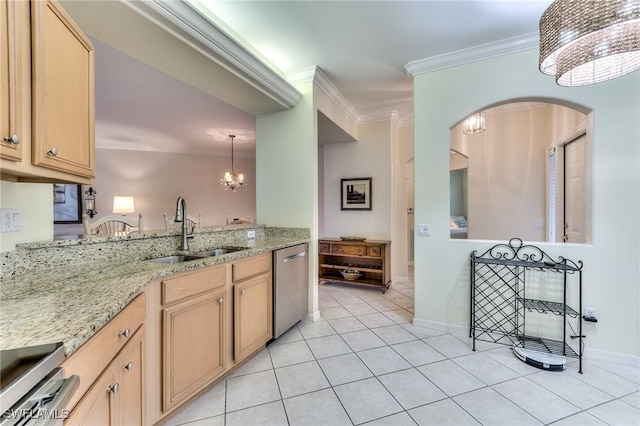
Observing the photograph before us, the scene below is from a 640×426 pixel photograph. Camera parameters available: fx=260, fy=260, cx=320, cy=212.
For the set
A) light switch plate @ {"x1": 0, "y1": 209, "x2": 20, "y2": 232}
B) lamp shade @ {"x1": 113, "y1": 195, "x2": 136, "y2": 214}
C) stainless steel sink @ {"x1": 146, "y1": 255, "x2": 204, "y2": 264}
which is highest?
lamp shade @ {"x1": 113, "y1": 195, "x2": 136, "y2": 214}

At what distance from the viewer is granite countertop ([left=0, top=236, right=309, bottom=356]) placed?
736 millimetres

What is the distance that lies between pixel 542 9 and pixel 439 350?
9.21 feet

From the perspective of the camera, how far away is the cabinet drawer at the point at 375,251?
3851 mm

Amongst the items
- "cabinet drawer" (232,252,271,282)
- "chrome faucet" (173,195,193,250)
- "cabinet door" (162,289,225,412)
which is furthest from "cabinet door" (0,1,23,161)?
"cabinet drawer" (232,252,271,282)

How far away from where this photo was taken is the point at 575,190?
2.92 meters

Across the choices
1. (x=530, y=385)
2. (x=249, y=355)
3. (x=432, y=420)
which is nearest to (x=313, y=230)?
(x=249, y=355)

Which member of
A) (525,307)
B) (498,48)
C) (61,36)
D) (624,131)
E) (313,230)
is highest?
(498,48)

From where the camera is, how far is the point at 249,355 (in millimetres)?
2041

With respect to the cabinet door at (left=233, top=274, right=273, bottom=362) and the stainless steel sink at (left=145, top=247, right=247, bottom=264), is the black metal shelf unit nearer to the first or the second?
the cabinet door at (left=233, top=274, right=273, bottom=362)

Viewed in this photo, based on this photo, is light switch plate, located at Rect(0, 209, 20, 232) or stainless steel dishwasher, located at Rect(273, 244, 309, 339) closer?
light switch plate, located at Rect(0, 209, 20, 232)

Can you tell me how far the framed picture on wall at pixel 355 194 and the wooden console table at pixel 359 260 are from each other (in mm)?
623

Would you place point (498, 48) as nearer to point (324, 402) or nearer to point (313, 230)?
point (313, 230)

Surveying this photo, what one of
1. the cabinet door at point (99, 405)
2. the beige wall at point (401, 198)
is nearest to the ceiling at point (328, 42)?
the beige wall at point (401, 198)

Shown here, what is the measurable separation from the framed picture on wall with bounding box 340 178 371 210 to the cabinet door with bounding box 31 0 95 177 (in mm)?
3464
